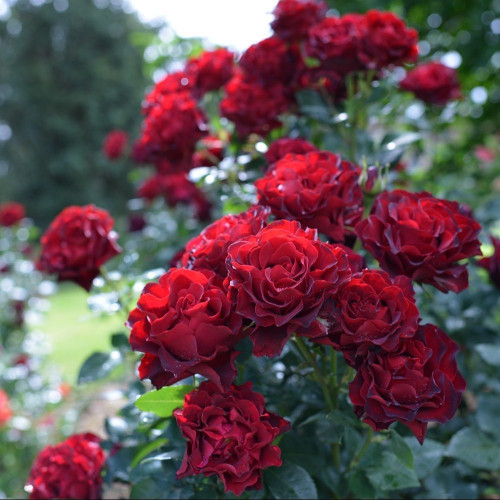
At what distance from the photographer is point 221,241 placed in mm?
877

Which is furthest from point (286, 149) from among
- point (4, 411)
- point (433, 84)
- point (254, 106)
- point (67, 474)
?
point (4, 411)

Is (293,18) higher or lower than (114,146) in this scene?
higher

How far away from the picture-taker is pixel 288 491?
928 mm

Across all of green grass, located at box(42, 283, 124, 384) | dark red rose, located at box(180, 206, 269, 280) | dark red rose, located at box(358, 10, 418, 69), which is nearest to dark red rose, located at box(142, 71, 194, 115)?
dark red rose, located at box(358, 10, 418, 69)

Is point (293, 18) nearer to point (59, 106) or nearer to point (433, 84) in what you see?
point (433, 84)

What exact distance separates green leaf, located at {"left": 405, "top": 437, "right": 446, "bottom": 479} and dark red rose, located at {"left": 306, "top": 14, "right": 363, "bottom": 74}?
858 millimetres

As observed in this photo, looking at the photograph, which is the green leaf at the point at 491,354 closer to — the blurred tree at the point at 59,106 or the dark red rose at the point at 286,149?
the dark red rose at the point at 286,149

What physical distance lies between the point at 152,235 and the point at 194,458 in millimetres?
2107

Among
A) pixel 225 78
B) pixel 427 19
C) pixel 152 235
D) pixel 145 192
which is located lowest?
pixel 152 235

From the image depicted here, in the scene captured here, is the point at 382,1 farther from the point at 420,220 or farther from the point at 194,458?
the point at 194,458

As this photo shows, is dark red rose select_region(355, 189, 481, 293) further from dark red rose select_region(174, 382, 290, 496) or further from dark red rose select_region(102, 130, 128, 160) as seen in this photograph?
dark red rose select_region(102, 130, 128, 160)

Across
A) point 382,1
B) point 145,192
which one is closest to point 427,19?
point 382,1

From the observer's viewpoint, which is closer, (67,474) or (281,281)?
(281,281)

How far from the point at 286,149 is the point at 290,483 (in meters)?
0.69
